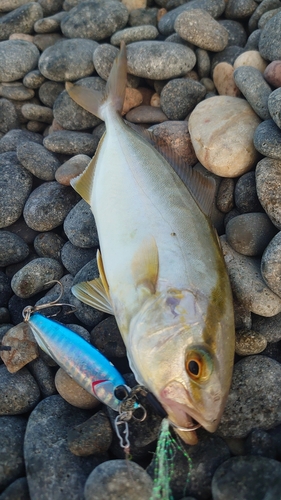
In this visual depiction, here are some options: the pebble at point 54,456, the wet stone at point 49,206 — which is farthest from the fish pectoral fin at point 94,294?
the wet stone at point 49,206

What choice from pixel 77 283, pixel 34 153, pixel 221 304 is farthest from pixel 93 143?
pixel 221 304

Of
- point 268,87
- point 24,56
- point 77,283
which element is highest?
point 24,56

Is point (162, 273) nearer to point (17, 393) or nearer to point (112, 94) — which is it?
point (17, 393)

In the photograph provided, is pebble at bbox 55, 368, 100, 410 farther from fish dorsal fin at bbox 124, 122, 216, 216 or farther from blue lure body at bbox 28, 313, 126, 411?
fish dorsal fin at bbox 124, 122, 216, 216

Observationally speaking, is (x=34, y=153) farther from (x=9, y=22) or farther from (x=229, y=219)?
(x=9, y=22)

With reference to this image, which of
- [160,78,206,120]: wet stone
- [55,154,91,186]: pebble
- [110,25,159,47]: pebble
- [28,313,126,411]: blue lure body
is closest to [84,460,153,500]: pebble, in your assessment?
[28,313,126,411]: blue lure body

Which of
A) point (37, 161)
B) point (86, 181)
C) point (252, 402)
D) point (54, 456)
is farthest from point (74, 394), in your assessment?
point (37, 161)
